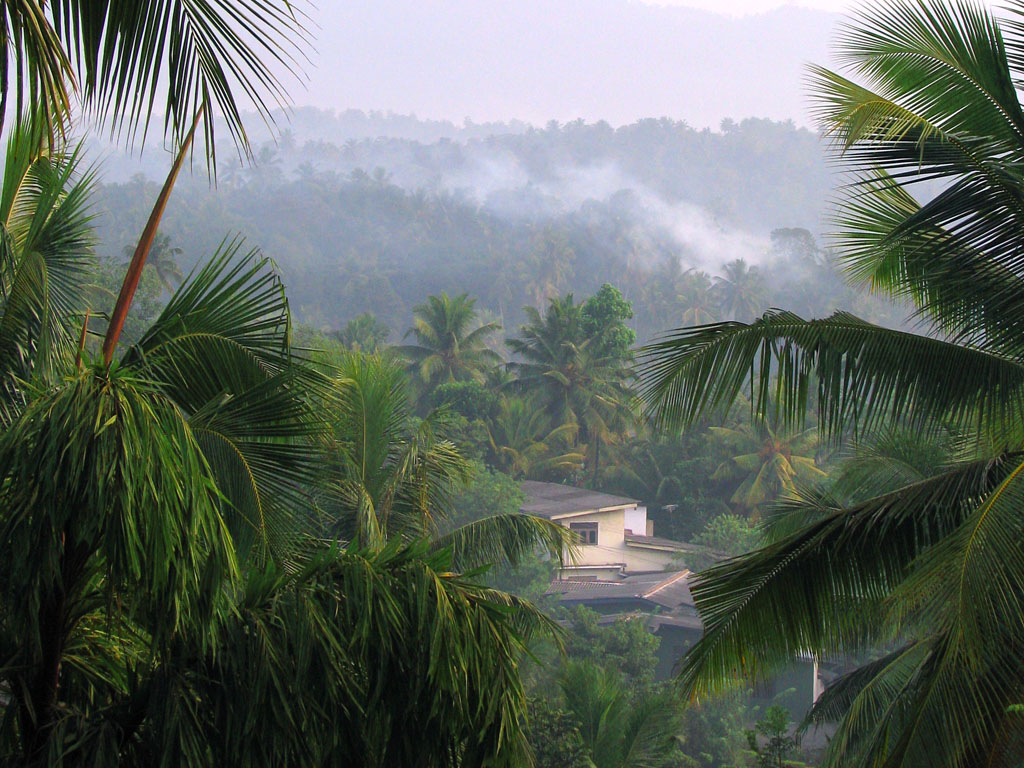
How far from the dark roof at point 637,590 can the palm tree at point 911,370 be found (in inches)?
862

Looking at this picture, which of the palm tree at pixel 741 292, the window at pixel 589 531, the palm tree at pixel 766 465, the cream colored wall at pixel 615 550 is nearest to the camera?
the window at pixel 589 531

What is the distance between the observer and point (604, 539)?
109ft

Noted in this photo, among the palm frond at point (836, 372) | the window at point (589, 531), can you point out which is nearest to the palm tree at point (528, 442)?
the window at point (589, 531)

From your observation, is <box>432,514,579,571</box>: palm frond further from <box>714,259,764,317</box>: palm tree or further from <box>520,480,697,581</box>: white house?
<box>714,259,764,317</box>: palm tree

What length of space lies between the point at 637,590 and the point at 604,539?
14.4ft

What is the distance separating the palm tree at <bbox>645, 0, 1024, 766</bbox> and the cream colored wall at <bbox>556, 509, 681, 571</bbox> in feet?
87.5

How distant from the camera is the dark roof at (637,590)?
28.5 m

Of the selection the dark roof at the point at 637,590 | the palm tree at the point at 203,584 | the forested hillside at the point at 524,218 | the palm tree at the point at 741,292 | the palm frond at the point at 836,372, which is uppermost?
the forested hillside at the point at 524,218

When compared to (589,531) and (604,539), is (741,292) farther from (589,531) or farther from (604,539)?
(589,531)

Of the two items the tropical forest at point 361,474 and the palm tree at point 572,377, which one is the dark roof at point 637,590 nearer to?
the palm tree at point 572,377

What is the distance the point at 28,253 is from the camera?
4.44m

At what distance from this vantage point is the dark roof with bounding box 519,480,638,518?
103 ft

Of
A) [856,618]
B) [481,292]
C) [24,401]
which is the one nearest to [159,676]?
[24,401]

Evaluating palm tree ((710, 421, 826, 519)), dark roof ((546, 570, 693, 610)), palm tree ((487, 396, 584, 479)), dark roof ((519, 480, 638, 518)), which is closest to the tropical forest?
dark roof ((546, 570, 693, 610))
